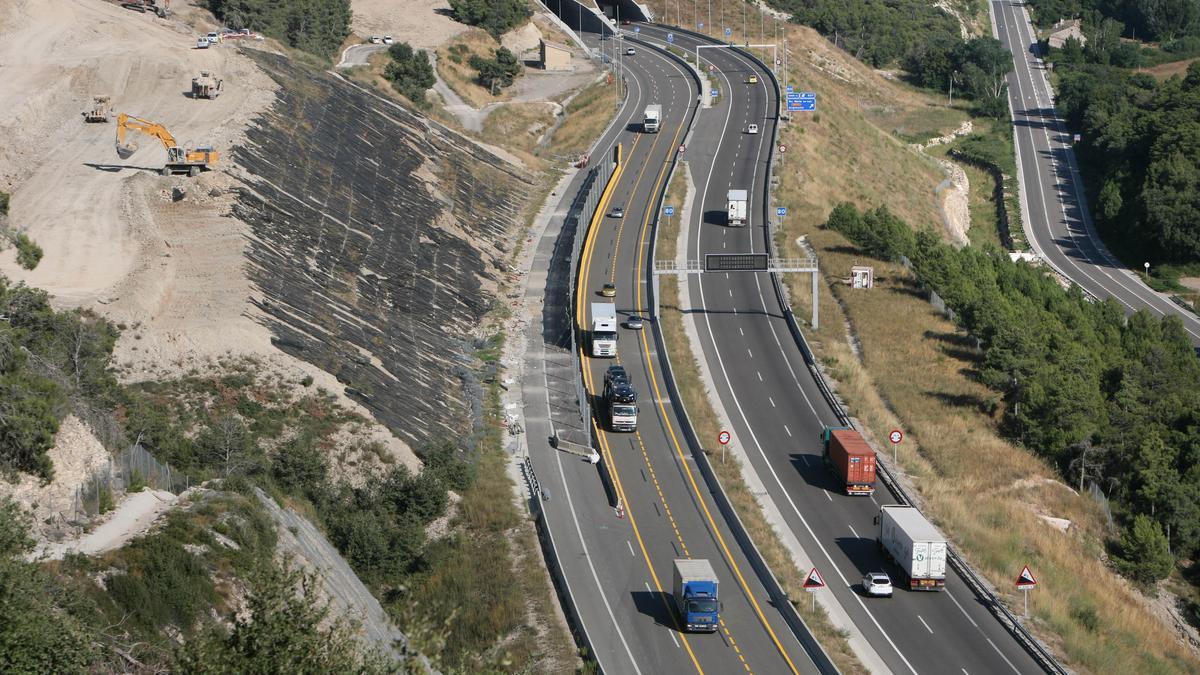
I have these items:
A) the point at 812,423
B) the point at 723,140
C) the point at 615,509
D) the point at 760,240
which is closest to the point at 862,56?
the point at 723,140

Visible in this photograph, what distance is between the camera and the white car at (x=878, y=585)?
5172cm

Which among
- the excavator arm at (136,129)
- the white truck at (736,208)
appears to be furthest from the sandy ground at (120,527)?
the white truck at (736,208)

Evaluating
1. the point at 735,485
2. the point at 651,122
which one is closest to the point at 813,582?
the point at 735,485

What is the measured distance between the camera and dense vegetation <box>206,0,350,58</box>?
127438mm

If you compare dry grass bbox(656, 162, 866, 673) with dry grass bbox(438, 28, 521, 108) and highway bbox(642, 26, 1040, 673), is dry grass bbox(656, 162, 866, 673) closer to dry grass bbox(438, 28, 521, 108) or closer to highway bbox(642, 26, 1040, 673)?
highway bbox(642, 26, 1040, 673)

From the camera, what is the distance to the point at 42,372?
163 feet

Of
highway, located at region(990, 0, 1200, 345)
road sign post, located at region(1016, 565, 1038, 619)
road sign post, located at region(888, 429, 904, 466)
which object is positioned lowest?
highway, located at region(990, 0, 1200, 345)

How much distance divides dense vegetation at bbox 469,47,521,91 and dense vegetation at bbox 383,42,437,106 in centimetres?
826

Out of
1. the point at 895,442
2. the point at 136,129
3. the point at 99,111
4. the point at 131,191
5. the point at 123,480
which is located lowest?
the point at 99,111

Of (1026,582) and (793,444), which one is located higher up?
(1026,582)

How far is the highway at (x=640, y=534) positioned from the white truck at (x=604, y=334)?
2.14 ft

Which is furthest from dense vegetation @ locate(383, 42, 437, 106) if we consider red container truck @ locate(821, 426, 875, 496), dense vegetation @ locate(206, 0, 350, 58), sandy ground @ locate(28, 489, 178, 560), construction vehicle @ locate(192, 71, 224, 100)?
sandy ground @ locate(28, 489, 178, 560)

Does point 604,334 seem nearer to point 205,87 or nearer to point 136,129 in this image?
point 136,129

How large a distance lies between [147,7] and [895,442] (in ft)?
285
